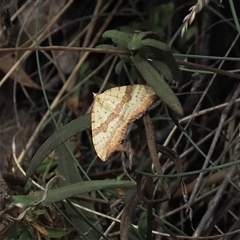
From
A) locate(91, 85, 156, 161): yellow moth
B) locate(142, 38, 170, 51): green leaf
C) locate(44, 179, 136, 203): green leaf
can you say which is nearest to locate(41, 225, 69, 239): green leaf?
locate(44, 179, 136, 203): green leaf

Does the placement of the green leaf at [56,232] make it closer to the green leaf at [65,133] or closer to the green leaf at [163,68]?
the green leaf at [65,133]

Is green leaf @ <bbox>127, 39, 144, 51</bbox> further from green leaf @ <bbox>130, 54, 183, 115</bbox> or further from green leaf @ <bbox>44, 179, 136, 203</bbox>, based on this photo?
green leaf @ <bbox>44, 179, 136, 203</bbox>

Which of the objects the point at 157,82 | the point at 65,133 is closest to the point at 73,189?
the point at 65,133

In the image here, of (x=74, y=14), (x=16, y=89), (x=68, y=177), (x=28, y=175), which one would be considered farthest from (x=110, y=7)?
(x=28, y=175)

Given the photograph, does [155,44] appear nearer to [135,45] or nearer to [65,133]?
[135,45]

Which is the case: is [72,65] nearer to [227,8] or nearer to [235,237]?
[227,8]

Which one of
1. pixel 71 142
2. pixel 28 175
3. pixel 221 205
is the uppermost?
pixel 28 175
